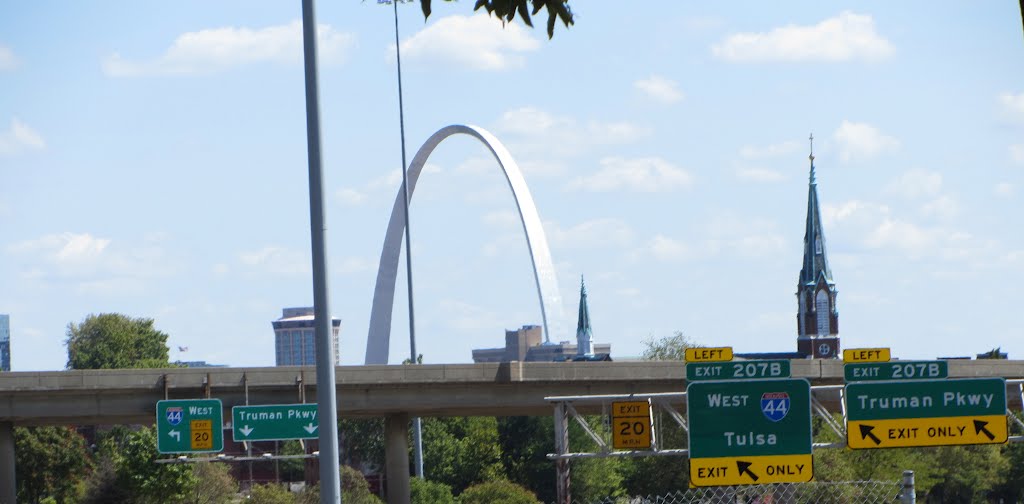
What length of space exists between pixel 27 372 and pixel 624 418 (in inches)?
1076

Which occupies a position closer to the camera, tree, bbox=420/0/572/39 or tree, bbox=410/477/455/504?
tree, bbox=420/0/572/39

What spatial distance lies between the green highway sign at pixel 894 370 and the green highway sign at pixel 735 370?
5.24 ft

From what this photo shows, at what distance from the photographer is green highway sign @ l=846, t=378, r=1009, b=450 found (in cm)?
1939

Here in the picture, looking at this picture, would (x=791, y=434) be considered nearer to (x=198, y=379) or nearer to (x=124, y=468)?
(x=198, y=379)

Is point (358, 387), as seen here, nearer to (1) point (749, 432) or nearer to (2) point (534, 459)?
(1) point (749, 432)

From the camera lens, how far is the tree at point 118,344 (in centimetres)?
13300

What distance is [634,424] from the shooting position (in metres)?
24.3

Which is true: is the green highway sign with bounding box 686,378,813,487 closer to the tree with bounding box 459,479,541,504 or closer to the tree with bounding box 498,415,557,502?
the tree with bounding box 459,479,541,504

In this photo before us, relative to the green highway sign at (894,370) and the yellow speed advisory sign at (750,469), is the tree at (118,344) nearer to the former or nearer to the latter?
the green highway sign at (894,370)

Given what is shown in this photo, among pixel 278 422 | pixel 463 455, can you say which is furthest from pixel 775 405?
pixel 463 455

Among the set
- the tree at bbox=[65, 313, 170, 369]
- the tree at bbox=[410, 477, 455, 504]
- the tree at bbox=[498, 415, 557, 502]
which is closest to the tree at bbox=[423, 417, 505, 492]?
the tree at bbox=[498, 415, 557, 502]

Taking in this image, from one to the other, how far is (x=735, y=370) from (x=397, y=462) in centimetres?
2049

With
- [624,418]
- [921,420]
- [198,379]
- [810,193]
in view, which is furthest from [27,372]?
[810,193]

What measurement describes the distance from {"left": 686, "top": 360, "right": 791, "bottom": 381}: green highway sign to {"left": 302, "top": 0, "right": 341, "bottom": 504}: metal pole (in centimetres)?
1828
